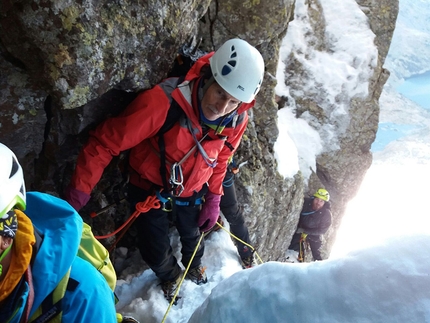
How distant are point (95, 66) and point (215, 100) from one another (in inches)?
42.1

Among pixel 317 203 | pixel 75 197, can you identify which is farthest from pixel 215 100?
pixel 317 203

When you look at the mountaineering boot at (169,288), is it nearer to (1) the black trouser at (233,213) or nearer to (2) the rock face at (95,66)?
(2) the rock face at (95,66)

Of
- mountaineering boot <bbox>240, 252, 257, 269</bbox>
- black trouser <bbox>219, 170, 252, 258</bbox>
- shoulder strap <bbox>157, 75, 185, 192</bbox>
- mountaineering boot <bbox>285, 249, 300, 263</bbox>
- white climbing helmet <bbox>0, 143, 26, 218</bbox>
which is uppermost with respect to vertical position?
white climbing helmet <bbox>0, 143, 26, 218</bbox>

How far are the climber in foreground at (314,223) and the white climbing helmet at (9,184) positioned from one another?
25.8 feet

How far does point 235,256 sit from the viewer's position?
5047mm

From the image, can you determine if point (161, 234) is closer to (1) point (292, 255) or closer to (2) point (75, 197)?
(2) point (75, 197)

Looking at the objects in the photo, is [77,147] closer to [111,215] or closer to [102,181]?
[102,181]

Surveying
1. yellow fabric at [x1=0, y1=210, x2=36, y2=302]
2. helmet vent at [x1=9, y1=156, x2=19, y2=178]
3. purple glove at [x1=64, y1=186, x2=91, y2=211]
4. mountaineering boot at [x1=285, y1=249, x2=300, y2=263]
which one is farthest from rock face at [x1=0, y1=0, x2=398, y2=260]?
mountaineering boot at [x1=285, y1=249, x2=300, y2=263]

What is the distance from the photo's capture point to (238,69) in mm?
2975

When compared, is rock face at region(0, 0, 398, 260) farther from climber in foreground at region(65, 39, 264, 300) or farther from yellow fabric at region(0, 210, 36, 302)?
yellow fabric at region(0, 210, 36, 302)

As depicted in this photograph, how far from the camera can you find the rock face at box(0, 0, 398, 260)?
2354 millimetres

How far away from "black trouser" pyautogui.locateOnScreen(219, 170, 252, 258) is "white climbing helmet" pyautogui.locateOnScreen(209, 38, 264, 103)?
2079 mm

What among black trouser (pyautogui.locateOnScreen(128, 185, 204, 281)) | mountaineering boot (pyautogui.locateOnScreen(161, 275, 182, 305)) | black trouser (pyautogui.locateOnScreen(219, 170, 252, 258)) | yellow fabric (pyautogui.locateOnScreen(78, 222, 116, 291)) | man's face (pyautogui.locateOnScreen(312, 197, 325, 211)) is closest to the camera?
yellow fabric (pyautogui.locateOnScreen(78, 222, 116, 291))

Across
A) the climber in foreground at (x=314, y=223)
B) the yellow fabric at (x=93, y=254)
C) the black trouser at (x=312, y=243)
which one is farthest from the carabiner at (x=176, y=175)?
the black trouser at (x=312, y=243)
